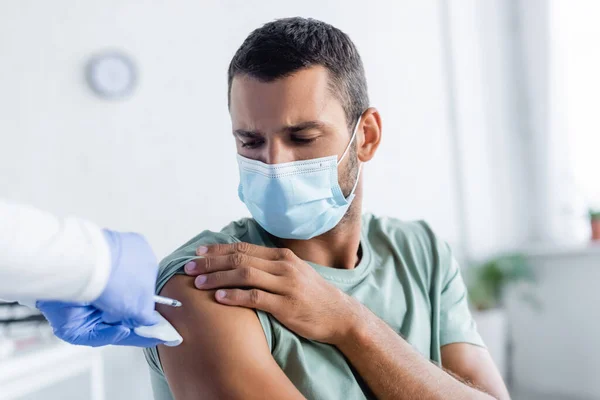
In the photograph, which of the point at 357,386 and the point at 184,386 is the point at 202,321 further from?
the point at 357,386

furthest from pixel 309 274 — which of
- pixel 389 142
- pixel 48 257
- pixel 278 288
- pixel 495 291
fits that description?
pixel 495 291

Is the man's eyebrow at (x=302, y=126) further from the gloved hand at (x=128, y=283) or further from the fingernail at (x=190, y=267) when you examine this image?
the gloved hand at (x=128, y=283)

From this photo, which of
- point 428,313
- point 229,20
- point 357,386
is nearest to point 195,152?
point 229,20

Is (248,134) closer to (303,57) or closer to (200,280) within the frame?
(303,57)

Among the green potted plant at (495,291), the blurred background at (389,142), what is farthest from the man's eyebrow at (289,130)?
the green potted plant at (495,291)

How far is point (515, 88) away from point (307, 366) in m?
2.89

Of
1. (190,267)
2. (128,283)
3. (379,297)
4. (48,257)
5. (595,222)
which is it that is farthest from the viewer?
(595,222)

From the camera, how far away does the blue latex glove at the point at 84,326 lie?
2.79 feet

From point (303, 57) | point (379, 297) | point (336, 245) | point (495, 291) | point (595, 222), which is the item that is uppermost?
point (303, 57)

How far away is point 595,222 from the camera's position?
3.17 metres

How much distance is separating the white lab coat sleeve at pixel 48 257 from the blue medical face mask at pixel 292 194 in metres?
0.56

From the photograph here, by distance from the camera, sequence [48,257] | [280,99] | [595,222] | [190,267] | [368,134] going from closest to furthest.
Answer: [48,257] < [190,267] < [280,99] < [368,134] < [595,222]

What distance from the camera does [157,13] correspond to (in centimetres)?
270

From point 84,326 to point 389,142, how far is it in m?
2.53
